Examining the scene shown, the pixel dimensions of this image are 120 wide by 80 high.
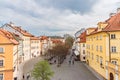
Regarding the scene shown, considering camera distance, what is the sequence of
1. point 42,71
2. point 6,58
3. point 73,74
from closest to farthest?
1. point 42,71
2. point 6,58
3. point 73,74

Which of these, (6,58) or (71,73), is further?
(71,73)

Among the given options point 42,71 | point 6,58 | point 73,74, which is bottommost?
point 73,74

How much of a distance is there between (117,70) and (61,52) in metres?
38.5

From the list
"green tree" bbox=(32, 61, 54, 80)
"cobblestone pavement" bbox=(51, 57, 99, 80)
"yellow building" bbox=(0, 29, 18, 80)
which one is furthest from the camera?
"cobblestone pavement" bbox=(51, 57, 99, 80)

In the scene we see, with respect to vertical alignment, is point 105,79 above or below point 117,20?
below

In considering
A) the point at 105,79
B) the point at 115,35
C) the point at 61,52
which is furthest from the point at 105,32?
the point at 61,52

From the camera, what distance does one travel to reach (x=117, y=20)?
3300 centimetres

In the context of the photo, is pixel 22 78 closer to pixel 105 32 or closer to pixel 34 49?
pixel 105 32

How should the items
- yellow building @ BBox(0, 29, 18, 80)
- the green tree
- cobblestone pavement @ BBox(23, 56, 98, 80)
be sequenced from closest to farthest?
the green tree → yellow building @ BBox(0, 29, 18, 80) → cobblestone pavement @ BBox(23, 56, 98, 80)

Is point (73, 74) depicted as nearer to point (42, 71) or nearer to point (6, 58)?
point (42, 71)

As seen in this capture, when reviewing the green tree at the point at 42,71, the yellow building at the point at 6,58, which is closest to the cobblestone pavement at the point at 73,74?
the green tree at the point at 42,71

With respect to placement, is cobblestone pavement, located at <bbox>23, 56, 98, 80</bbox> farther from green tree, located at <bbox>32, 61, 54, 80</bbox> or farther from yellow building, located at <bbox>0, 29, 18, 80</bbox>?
yellow building, located at <bbox>0, 29, 18, 80</bbox>

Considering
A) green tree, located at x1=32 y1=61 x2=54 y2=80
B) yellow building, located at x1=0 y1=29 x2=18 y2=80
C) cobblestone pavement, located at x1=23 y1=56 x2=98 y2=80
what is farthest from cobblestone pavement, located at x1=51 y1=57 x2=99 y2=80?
yellow building, located at x1=0 y1=29 x2=18 y2=80

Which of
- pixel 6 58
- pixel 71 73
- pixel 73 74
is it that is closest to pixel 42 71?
pixel 6 58
